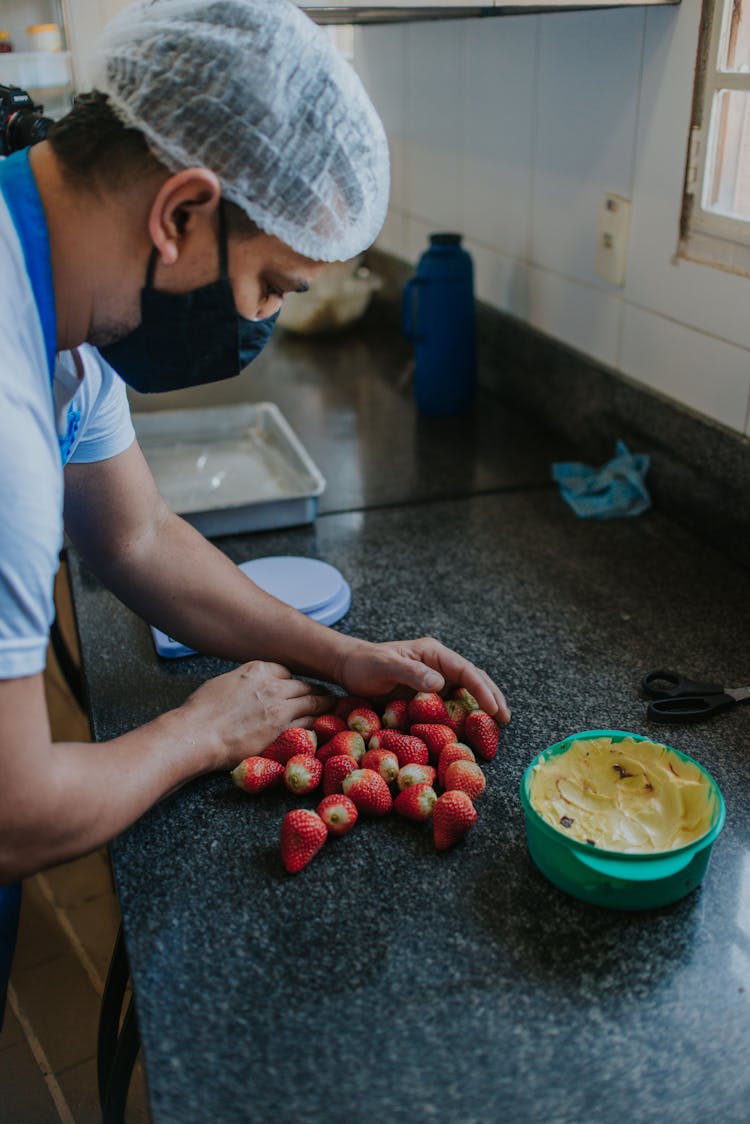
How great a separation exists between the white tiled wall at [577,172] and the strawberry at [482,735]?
0.62m

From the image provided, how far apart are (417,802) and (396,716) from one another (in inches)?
5.3

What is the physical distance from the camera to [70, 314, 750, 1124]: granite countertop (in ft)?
2.23

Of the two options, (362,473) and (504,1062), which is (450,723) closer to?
(504,1062)

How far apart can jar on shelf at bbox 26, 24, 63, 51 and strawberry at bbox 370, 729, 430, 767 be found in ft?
3.86

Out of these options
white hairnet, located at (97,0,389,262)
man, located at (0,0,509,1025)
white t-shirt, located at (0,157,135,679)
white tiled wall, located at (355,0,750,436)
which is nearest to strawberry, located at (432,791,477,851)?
man, located at (0,0,509,1025)

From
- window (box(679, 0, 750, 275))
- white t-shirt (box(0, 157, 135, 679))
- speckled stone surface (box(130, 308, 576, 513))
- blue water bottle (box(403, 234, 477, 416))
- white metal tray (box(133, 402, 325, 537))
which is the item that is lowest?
speckled stone surface (box(130, 308, 576, 513))

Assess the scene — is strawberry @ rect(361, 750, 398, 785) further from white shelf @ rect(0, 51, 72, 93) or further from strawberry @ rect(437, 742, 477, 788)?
white shelf @ rect(0, 51, 72, 93)

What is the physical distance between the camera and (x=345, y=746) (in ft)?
3.17

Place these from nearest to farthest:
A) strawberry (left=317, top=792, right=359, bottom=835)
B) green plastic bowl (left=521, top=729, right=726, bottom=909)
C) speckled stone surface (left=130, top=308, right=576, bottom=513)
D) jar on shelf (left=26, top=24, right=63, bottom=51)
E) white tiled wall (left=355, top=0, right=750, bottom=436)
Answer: green plastic bowl (left=521, top=729, right=726, bottom=909) → strawberry (left=317, top=792, right=359, bottom=835) → white tiled wall (left=355, top=0, right=750, bottom=436) → jar on shelf (left=26, top=24, right=63, bottom=51) → speckled stone surface (left=130, top=308, right=576, bottom=513)

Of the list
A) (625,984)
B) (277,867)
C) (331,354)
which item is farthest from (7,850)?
(331,354)

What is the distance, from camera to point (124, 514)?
110 cm

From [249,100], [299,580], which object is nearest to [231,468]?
[299,580]

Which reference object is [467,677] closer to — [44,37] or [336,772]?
[336,772]

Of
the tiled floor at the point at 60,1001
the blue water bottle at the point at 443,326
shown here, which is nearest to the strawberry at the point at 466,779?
the tiled floor at the point at 60,1001
